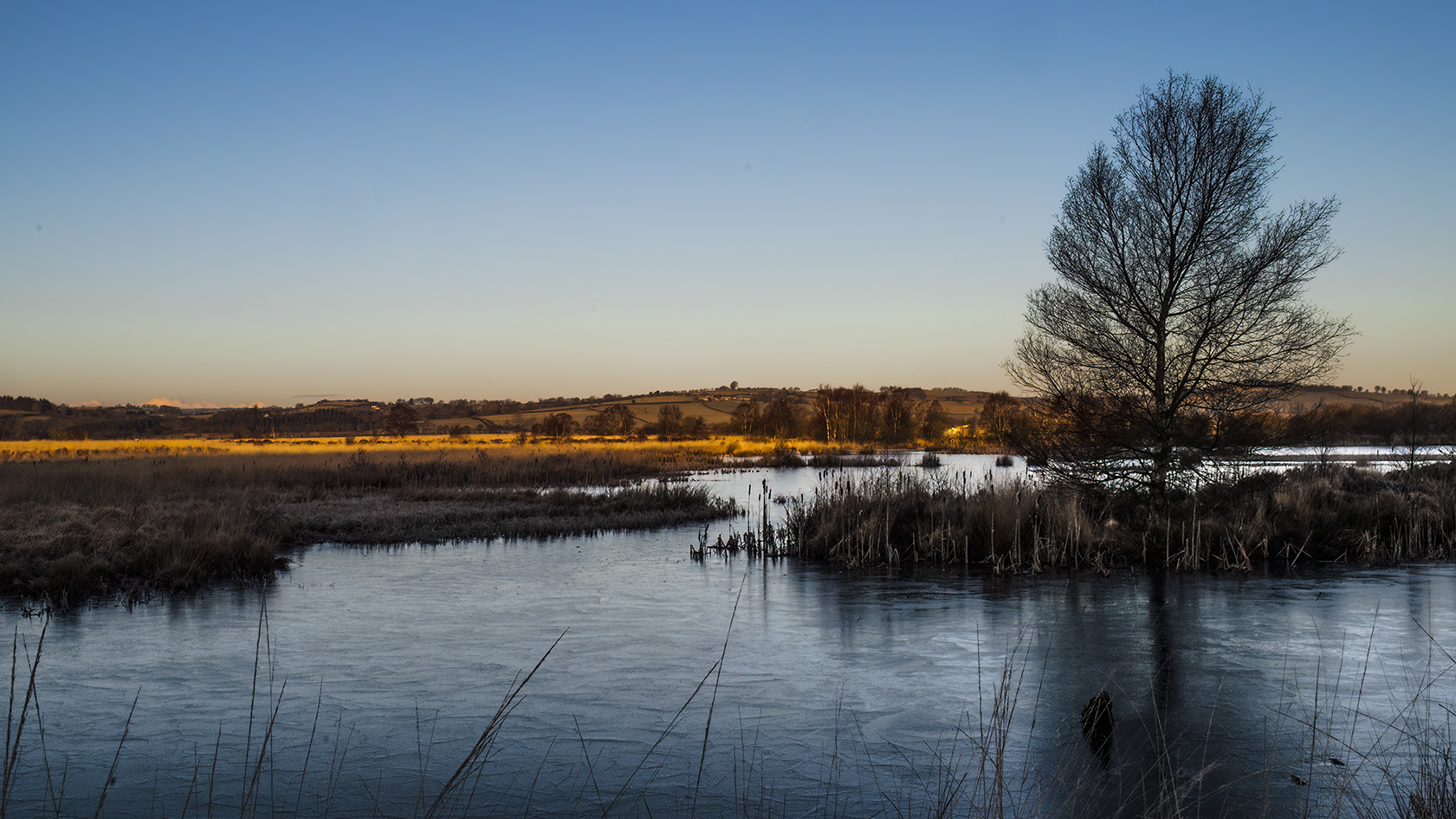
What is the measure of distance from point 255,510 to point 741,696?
15246 millimetres

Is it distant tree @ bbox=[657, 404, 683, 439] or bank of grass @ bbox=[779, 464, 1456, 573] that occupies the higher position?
distant tree @ bbox=[657, 404, 683, 439]

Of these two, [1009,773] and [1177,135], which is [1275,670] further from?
[1177,135]

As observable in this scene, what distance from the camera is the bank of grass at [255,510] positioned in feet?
43.2

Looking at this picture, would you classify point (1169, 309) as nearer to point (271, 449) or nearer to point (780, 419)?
point (271, 449)

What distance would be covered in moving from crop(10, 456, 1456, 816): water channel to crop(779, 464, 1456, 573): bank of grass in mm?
1540

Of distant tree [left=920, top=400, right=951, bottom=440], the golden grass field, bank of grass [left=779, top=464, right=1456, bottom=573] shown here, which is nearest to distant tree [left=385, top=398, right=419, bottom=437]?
the golden grass field

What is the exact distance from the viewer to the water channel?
18.7 ft

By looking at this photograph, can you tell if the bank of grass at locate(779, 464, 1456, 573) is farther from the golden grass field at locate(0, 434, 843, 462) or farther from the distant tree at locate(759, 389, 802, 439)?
the distant tree at locate(759, 389, 802, 439)

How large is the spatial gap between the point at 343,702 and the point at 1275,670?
8679mm

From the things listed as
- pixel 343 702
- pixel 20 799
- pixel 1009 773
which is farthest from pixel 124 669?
pixel 1009 773

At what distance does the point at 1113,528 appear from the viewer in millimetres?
16344

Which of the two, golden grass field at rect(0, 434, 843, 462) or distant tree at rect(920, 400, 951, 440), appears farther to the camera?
distant tree at rect(920, 400, 951, 440)

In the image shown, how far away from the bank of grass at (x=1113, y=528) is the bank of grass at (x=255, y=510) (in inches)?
256

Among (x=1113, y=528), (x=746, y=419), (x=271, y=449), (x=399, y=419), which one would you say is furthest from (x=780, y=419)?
(x=1113, y=528)
